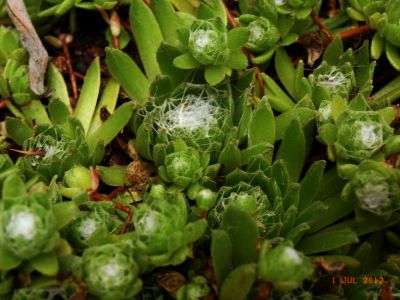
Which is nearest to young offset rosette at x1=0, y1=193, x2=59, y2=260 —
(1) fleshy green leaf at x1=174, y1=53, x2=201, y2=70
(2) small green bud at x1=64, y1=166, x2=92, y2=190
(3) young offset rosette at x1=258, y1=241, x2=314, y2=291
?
(2) small green bud at x1=64, y1=166, x2=92, y2=190

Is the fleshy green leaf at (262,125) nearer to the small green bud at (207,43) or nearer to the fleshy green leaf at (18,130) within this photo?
the small green bud at (207,43)

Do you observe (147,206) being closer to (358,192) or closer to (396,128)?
(358,192)

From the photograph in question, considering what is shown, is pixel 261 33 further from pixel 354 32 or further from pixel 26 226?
pixel 26 226

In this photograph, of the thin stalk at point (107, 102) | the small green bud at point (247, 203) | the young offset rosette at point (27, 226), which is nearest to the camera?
the young offset rosette at point (27, 226)

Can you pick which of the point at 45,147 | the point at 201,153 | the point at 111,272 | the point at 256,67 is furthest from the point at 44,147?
the point at 256,67

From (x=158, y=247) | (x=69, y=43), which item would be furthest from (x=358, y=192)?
(x=69, y=43)

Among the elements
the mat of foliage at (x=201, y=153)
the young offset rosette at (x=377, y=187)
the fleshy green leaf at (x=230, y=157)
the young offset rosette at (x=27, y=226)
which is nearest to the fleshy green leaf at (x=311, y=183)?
the mat of foliage at (x=201, y=153)
